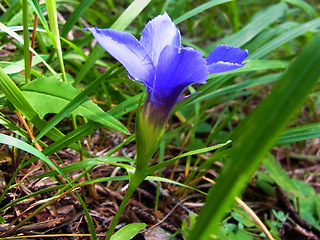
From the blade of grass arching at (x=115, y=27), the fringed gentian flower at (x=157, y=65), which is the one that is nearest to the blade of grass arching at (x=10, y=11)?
the blade of grass arching at (x=115, y=27)

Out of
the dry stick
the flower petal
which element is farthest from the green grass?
the flower petal

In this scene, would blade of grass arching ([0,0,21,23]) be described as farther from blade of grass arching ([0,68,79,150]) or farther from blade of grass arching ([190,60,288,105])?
blade of grass arching ([190,60,288,105])

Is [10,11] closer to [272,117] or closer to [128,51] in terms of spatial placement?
[128,51]

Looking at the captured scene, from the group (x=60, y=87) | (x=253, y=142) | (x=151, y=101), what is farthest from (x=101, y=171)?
(x=253, y=142)

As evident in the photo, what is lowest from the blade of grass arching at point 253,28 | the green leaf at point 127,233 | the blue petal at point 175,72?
the green leaf at point 127,233

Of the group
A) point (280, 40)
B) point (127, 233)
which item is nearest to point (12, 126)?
point (127, 233)

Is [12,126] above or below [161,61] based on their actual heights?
below

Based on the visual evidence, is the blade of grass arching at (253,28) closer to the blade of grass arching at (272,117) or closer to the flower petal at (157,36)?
the flower petal at (157,36)
